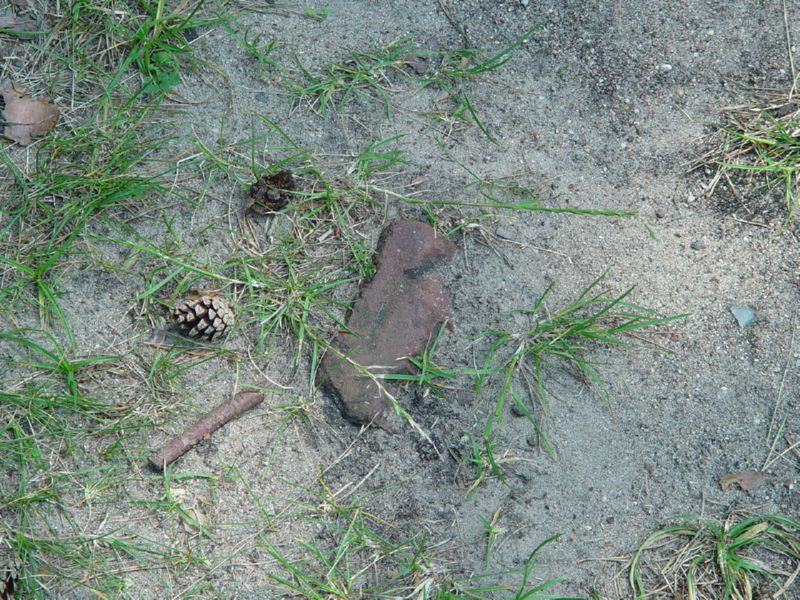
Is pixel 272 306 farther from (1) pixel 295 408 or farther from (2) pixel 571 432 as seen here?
(2) pixel 571 432

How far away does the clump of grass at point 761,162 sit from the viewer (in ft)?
8.25

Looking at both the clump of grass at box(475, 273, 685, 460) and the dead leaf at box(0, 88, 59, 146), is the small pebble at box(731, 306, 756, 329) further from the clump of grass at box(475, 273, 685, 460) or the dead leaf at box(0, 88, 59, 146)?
the dead leaf at box(0, 88, 59, 146)

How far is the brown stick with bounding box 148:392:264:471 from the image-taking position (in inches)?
87.1

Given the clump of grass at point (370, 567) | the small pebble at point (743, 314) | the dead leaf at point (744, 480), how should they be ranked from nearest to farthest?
the clump of grass at point (370, 567) → the dead leaf at point (744, 480) → the small pebble at point (743, 314)

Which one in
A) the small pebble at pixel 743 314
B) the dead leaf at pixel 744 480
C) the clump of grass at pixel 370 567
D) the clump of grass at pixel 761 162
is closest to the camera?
the clump of grass at pixel 370 567

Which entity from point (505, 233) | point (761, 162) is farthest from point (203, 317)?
point (761, 162)

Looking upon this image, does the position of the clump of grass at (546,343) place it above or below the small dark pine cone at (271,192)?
below

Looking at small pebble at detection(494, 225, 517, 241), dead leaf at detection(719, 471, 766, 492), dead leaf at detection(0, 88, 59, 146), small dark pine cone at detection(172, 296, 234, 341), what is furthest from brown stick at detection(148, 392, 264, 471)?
dead leaf at detection(719, 471, 766, 492)

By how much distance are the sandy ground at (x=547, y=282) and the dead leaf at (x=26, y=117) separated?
0.43 meters

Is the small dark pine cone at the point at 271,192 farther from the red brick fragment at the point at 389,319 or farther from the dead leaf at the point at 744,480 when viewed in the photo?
the dead leaf at the point at 744,480

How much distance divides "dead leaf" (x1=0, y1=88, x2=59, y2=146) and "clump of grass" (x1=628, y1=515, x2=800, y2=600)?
2184mm

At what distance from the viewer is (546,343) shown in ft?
7.68

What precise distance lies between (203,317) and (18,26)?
1217mm

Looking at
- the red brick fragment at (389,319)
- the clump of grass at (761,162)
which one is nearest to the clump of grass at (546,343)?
the red brick fragment at (389,319)
